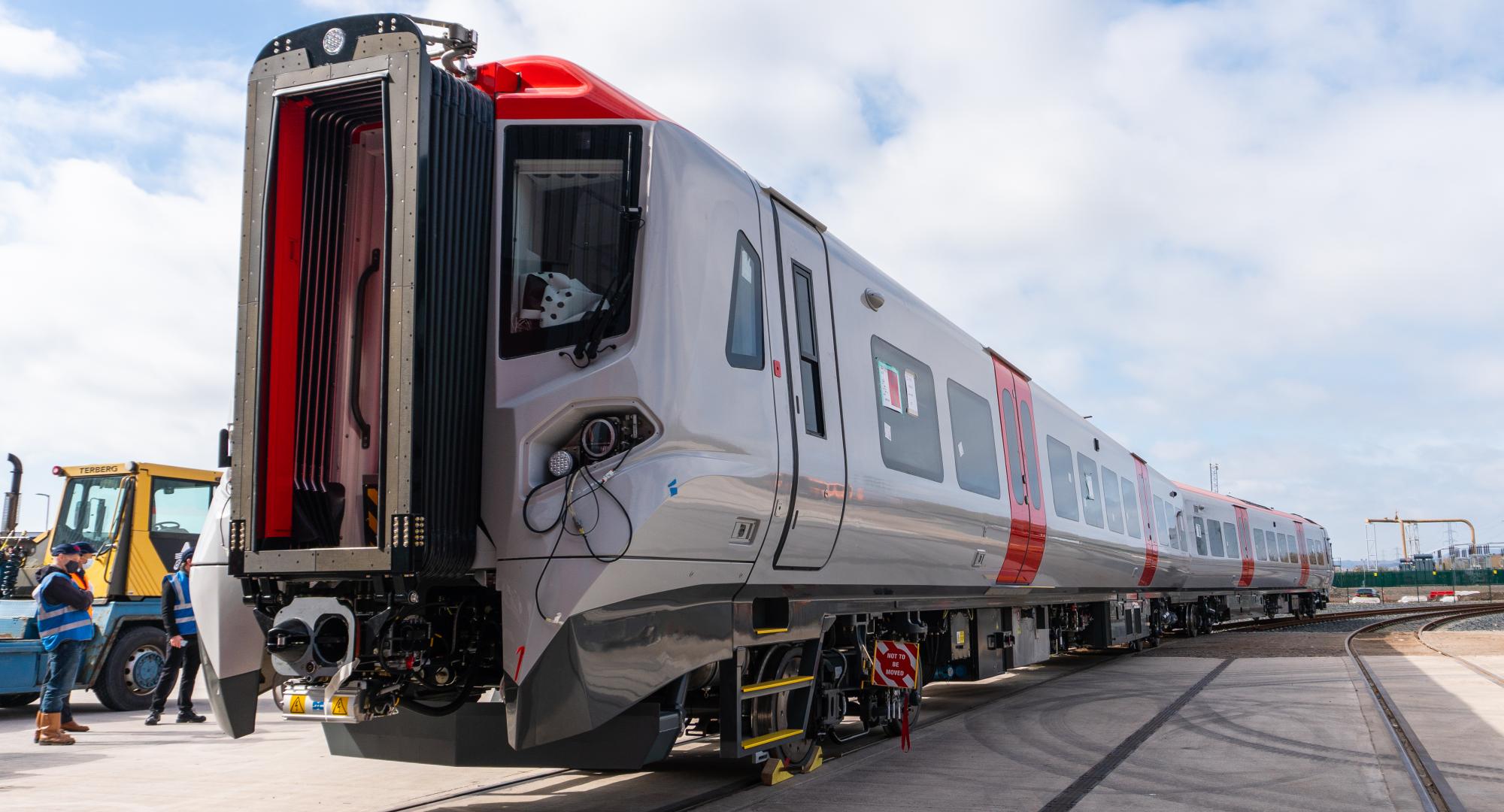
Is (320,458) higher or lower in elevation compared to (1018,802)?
higher

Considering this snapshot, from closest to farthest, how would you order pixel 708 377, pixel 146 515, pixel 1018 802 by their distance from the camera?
pixel 708 377 < pixel 1018 802 < pixel 146 515

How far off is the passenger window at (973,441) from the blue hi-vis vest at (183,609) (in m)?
6.69

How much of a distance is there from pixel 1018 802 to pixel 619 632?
2637 millimetres

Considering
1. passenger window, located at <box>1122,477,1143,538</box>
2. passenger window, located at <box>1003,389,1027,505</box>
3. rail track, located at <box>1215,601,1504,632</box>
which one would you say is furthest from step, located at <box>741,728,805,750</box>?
rail track, located at <box>1215,601,1504,632</box>

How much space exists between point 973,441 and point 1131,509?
706 cm

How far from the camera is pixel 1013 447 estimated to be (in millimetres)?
9789

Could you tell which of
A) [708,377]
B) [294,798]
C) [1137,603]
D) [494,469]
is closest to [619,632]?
[494,469]

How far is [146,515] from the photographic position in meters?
11.2

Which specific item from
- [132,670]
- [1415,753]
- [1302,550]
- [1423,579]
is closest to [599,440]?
[1415,753]

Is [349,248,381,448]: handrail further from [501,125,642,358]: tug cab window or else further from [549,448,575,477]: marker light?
[549,448,575,477]: marker light

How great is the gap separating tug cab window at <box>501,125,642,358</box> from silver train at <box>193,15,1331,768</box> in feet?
0.04

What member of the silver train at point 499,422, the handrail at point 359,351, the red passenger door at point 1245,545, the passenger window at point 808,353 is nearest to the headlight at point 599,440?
the silver train at point 499,422

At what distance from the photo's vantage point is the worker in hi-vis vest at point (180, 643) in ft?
32.1

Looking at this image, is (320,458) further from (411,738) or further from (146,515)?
(146,515)
